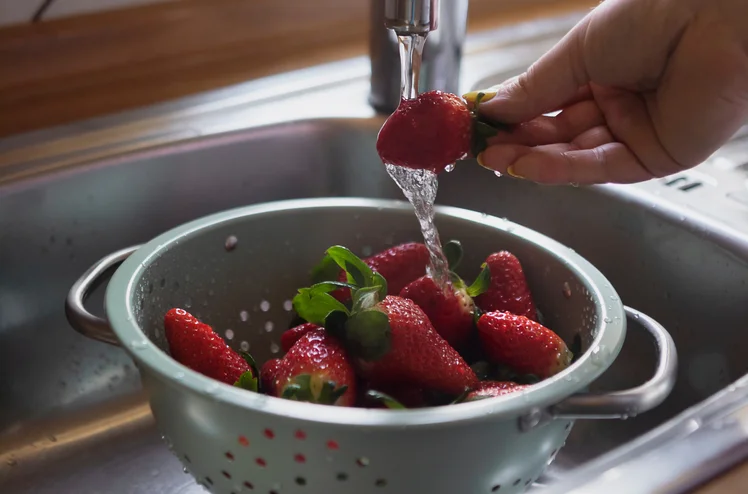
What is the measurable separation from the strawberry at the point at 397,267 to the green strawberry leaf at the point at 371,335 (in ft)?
0.43

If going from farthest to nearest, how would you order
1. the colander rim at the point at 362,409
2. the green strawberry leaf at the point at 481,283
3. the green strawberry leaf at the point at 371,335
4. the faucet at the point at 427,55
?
the faucet at the point at 427,55
the green strawberry leaf at the point at 481,283
the green strawberry leaf at the point at 371,335
the colander rim at the point at 362,409

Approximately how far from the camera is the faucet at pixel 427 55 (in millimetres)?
824

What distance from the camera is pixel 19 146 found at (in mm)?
767

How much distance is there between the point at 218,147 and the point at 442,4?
259 mm

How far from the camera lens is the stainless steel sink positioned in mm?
695

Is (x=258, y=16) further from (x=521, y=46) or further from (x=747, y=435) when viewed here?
(x=747, y=435)

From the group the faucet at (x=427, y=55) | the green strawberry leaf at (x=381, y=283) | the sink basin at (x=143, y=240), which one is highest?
the faucet at (x=427, y=55)

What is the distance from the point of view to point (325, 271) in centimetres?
65

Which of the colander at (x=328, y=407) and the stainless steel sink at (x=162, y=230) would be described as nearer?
the colander at (x=328, y=407)

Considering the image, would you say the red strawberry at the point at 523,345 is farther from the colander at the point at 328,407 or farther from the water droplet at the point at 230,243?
the water droplet at the point at 230,243

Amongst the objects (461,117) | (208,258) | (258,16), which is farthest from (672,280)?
(258,16)

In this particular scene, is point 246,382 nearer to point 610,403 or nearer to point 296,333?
point 296,333

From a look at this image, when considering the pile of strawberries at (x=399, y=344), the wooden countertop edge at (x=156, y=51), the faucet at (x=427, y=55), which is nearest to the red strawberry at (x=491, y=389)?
the pile of strawberries at (x=399, y=344)

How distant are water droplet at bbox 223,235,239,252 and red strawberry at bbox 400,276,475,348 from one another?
15cm
